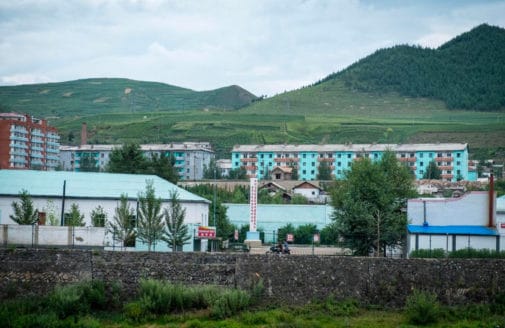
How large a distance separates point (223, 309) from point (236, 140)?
149548 mm

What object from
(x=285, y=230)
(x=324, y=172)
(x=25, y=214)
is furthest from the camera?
(x=324, y=172)

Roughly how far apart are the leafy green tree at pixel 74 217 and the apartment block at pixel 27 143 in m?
78.8

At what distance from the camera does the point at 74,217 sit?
40.2 m

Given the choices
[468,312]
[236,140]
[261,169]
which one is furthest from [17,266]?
[236,140]

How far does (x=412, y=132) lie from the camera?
166750mm

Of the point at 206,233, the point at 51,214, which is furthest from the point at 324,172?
the point at 51,214

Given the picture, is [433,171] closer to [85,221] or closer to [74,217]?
[85,221]

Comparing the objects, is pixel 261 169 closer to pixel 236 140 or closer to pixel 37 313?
pixel 236 140

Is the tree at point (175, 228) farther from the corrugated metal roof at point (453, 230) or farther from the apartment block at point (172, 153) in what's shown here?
the apartment block at point (172, 153)

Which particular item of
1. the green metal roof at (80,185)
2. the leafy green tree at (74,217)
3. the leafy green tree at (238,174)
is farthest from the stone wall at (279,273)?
the leafy green tree at (238,174)

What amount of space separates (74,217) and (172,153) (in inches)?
4013

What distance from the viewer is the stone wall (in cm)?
2266

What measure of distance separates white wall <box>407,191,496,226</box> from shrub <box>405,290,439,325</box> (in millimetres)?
14750

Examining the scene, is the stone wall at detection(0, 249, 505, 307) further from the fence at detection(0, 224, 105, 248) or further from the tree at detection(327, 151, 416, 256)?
the tree at detection(327, 151, 416, 256)
